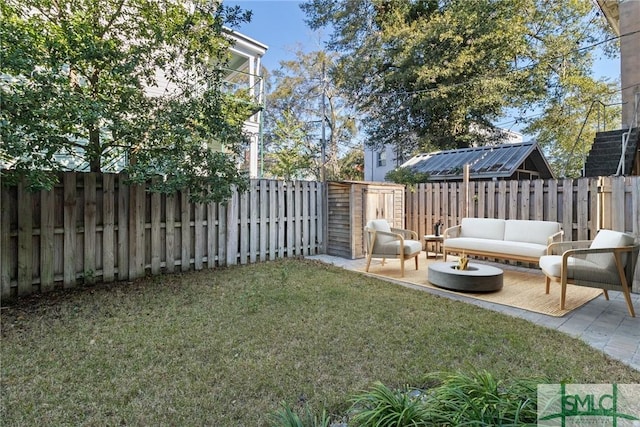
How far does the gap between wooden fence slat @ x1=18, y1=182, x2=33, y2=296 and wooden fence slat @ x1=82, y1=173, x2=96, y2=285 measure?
57 cm

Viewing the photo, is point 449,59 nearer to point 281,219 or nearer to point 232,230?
point 281,219

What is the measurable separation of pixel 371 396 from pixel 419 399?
0.26 meters

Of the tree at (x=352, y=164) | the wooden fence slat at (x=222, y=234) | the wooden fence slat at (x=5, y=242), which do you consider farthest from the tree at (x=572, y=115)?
the wooden fence slat at (x=5, y=242)

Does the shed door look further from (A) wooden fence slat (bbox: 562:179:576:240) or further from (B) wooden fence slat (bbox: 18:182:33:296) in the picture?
(B) wooden fence slat (bbox: 18:182:33:296)

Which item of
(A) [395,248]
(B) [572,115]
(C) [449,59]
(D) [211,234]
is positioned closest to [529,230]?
(A) [395,248]

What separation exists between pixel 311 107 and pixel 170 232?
15.8 meters

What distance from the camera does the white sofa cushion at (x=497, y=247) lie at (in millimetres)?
5352

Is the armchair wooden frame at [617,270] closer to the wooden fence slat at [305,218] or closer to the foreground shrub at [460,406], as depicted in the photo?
the foreground shrub at [460,406]

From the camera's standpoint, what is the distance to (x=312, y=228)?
7.56m

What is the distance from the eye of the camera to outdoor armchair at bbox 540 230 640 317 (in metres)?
3.66

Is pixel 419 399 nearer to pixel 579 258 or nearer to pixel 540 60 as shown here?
pixel 579 258

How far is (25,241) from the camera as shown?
4.15 m

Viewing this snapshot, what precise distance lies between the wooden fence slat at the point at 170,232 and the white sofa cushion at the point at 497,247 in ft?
16.4

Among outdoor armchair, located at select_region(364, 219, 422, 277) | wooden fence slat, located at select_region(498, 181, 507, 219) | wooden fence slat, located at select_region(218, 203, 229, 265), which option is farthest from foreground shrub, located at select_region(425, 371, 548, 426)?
wooden fence slat, located at select_region(498, 181, 507, 219)
